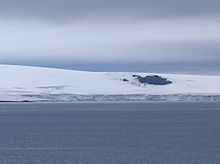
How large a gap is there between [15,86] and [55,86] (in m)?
5.92

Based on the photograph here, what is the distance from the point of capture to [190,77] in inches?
4350

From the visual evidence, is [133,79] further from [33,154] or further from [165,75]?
[33,154]

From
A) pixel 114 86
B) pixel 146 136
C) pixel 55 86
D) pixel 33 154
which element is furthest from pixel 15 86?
pixel 33 154

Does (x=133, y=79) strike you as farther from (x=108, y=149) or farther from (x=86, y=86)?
(x=108, y=149)

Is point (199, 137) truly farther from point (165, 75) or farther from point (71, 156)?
point (165, 75)

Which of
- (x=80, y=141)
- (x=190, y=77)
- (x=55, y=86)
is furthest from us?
(x=190, y=77)

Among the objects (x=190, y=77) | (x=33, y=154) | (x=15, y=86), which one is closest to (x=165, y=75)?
(x=190, y=77)

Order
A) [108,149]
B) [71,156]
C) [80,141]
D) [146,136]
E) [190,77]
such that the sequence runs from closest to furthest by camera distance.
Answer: [71,156] < [108,149] < [80,141] < [146,136] < [190,77]

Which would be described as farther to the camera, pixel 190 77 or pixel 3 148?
pixel 190 77

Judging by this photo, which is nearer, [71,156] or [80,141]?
[71,156]

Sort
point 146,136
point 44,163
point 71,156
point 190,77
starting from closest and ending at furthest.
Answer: point 44,163 < point 71,156 < point 146,136 < point 190,77

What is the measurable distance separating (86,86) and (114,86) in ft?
14.6

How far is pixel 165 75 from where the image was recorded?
115125 millimetres

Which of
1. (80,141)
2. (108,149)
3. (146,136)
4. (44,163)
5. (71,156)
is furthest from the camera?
(146,136)
